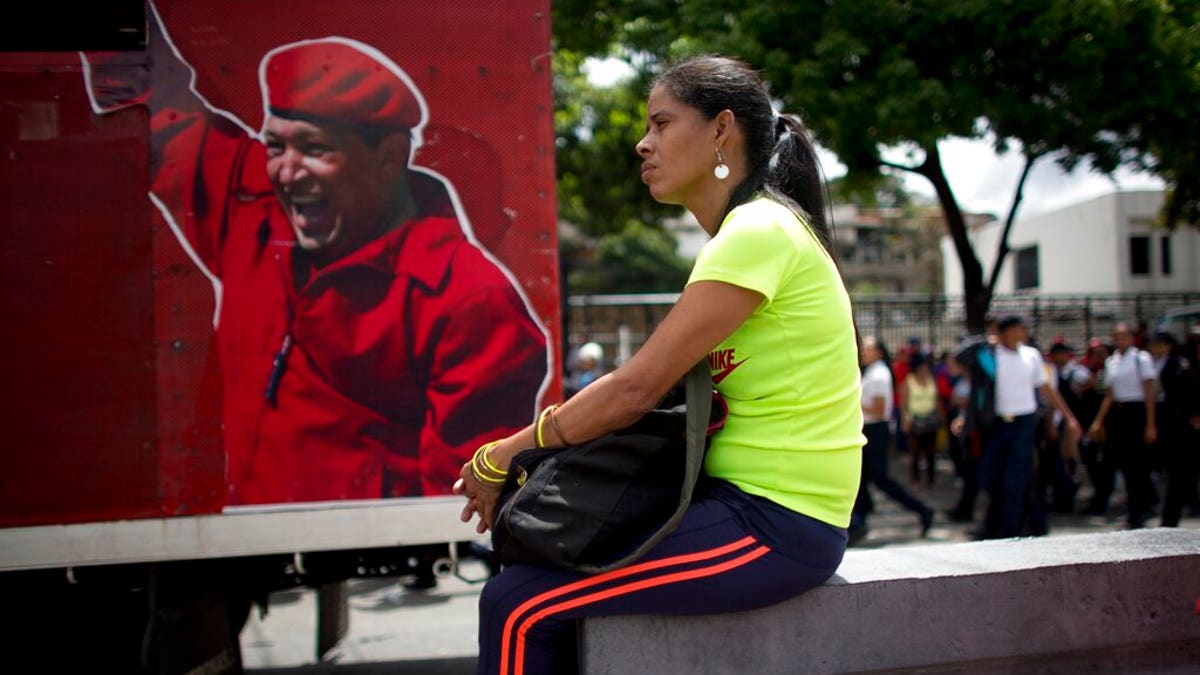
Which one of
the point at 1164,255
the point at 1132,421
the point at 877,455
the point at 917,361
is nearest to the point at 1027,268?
the point at 1164,255

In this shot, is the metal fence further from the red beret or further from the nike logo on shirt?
the nike logo on shirt

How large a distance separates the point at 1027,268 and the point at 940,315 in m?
17.4

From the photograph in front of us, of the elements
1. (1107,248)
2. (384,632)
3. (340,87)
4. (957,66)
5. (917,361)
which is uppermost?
(957,66)

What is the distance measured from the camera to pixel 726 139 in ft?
7.84

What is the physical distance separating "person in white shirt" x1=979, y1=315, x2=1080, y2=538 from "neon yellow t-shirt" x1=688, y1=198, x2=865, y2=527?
251 inches

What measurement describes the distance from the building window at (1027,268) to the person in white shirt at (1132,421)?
2164cm

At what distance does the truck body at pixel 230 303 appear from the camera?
11.4 feet

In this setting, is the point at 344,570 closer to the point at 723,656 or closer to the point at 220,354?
the point at 220,354

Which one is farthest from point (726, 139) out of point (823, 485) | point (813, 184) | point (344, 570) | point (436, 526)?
point (344, 570)

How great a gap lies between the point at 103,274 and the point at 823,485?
104 inches

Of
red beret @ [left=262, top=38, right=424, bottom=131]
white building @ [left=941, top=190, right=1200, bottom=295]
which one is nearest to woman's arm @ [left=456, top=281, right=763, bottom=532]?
red beret @ [left=262, top=38, right=424, bottom=131]

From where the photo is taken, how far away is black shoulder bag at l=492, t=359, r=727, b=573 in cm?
212

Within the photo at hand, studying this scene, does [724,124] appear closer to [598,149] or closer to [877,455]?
[877,455]

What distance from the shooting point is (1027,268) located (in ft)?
101
